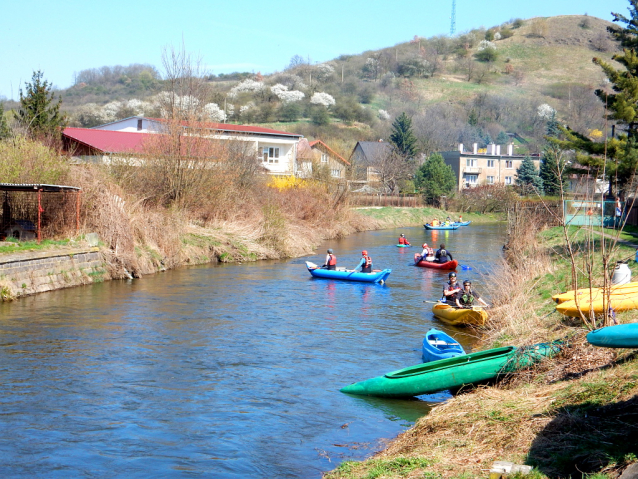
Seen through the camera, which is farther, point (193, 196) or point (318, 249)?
point (318, 249)

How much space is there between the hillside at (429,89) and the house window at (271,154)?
1830cm

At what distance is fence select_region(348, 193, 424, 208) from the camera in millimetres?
59275

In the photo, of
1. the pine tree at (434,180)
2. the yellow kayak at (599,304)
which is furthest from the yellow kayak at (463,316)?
the pine tree at (434,180)

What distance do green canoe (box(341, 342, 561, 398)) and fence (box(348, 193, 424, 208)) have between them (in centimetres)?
4635

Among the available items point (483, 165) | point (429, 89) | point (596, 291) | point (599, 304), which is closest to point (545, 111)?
point (429, 89)

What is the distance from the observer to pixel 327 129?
9381cm

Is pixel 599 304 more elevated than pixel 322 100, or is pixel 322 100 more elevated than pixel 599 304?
pixel 322 100

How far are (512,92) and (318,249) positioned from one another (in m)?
116

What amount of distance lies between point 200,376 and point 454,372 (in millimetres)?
4707

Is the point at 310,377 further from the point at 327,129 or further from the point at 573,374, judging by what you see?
the point at 327,129

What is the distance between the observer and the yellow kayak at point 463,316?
15.8 meters

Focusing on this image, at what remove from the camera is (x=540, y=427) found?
24.6 feet

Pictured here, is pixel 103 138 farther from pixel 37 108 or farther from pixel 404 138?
pixel 404 138

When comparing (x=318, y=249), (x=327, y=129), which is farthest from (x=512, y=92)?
(x=318, y=249)
